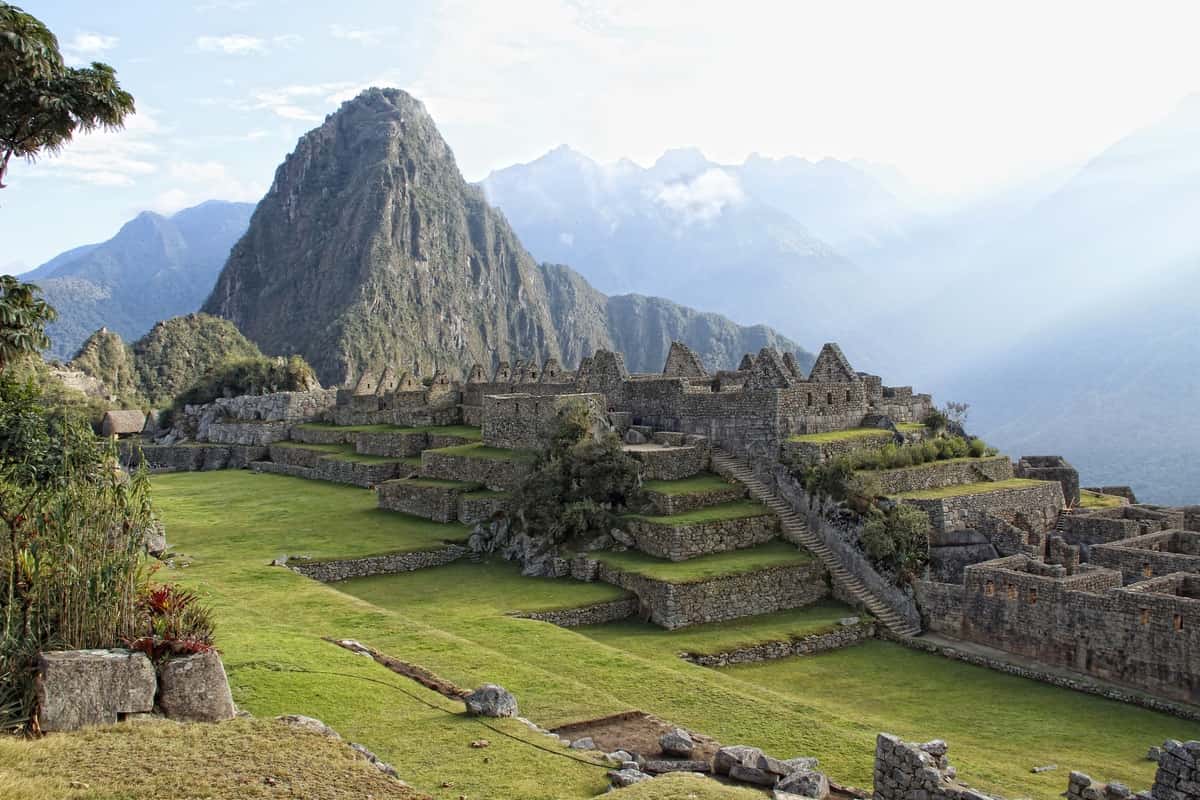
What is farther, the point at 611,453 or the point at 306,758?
the point at 611,453

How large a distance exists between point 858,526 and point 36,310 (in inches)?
724

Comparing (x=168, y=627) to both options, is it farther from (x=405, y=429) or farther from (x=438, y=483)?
(x=405, y=429)

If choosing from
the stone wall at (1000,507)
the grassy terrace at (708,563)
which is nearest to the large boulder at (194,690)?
the grassy terrace at (708,563)

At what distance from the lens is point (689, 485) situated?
2556 cm

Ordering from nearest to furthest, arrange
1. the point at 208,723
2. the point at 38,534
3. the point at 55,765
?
the point at 55,765 → the point at 208,723 → the point at 38,534

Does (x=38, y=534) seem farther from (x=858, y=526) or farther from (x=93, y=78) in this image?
(x=858, y=526)

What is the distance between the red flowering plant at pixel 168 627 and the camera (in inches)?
412

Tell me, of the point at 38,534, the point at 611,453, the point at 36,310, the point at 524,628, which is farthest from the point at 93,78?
the point at 611,453

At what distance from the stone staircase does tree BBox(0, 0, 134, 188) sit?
18.1m

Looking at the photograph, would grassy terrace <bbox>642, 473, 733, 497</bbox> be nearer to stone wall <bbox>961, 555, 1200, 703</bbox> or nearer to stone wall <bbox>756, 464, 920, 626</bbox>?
stone wall <bbox>756, 464, 920, 626</bbox>

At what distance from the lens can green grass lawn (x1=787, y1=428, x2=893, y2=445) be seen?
25688 mm

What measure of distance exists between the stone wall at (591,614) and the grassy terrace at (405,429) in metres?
16.4

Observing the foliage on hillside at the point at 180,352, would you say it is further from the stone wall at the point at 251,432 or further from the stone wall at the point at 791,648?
the stone wall at the point at 791,648

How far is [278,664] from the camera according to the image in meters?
13.1
